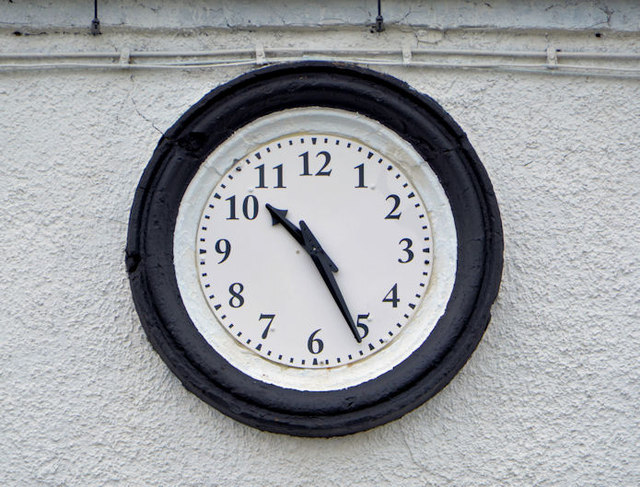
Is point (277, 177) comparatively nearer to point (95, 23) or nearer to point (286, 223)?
point (286, 223)

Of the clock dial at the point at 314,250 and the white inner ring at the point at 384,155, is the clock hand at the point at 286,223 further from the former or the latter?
the white inner ring at the point at 384,155

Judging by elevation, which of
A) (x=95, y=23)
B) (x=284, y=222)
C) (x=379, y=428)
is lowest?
(x=379, y=428)

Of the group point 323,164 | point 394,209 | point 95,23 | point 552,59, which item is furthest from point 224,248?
point 552,59

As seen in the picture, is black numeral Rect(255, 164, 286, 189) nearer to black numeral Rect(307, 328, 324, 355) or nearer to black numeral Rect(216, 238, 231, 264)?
black numeral Rect(216, 238, 231, 264)

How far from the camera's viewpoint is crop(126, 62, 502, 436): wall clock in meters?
3.02

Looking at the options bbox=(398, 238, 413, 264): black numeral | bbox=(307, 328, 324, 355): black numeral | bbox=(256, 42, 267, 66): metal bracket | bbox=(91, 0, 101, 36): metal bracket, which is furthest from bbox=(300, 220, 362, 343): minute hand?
bbox=(91, 0, 101, 36): metal bracket

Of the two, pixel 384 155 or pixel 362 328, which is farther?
pixel 384 155

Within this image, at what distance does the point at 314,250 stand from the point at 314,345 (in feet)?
0.92

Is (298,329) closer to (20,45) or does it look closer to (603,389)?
(603,389)

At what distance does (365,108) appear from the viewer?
3.19 m

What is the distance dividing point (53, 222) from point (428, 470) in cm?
135

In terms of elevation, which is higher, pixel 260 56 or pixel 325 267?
pixel 260 56

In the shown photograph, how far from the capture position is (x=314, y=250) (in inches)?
122

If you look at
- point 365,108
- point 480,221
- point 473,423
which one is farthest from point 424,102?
point 473,423
